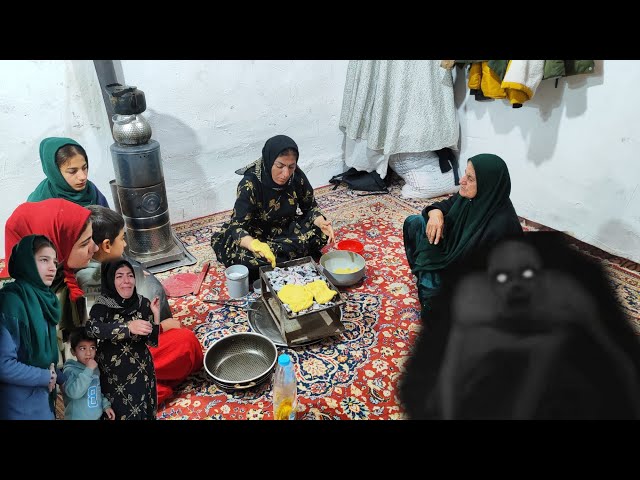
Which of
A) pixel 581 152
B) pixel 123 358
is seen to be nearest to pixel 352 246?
pixel 581 152

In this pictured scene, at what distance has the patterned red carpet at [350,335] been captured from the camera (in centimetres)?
206

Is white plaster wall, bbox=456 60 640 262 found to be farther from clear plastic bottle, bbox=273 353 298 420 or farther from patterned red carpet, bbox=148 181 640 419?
clear plastic bottle, bbox=273 353 298 420

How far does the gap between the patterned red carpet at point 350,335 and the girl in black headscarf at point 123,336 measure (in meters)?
0.49

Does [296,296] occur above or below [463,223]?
below

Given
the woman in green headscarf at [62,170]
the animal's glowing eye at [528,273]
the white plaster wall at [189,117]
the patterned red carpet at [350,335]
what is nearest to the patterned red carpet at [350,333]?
the patterned red carpet at [350,335]

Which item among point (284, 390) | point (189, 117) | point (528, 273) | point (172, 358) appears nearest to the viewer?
point (528, 273)

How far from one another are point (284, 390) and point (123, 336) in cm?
65

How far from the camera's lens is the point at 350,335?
2498 mm

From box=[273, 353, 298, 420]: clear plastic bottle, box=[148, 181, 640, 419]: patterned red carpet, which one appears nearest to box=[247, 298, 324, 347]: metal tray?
box=[148, 181, 640, 419]: patterned red carpet

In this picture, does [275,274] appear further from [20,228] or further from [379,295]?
[20,228]

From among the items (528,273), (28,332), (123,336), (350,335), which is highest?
(528,273)

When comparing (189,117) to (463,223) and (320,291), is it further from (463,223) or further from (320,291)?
(463,223)

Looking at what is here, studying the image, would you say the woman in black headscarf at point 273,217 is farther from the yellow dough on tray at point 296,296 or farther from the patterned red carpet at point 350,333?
the yellow dough on tray at point 296,296

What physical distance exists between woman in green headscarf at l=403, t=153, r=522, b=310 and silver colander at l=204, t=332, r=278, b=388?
829mm
